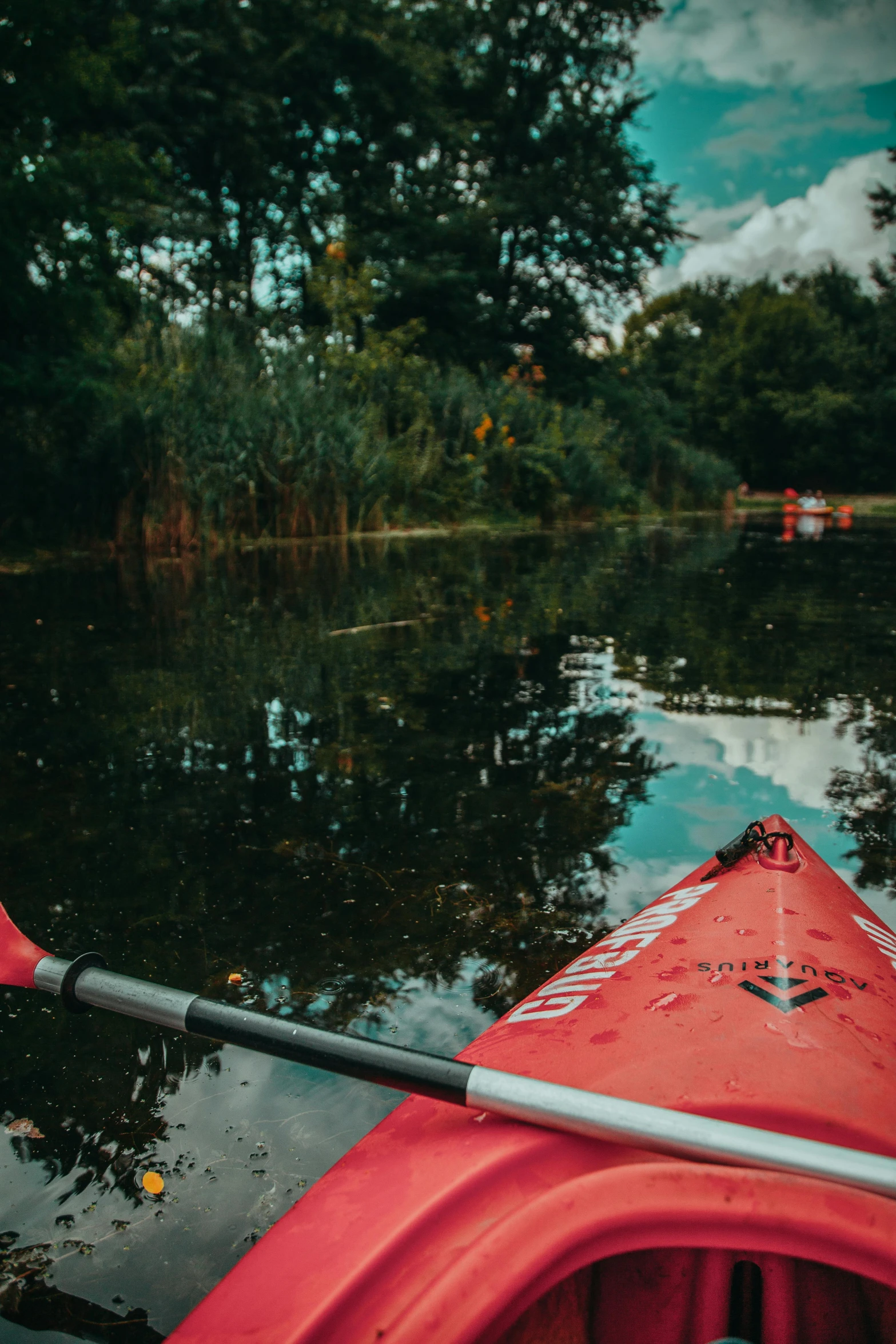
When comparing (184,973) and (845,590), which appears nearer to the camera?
(184,973)

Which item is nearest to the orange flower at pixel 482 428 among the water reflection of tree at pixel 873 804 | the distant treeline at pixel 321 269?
the distant treeline at pixel 321 269

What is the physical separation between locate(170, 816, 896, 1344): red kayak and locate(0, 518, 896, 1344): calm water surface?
0.42 metres

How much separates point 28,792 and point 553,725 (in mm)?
2054

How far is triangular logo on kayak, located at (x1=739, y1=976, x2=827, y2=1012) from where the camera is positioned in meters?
1.21

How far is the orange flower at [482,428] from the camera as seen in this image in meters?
15.7

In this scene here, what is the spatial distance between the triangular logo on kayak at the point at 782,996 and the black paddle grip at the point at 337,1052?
1.52 ft

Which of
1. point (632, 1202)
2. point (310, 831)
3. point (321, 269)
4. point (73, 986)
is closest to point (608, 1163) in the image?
point (632, 1202)

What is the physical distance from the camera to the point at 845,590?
803 cm

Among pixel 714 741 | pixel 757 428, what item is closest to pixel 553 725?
pixel 714 741

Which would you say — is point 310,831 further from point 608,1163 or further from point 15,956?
point 608,1163

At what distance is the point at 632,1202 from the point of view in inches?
34.2

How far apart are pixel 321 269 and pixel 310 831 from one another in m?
16.8

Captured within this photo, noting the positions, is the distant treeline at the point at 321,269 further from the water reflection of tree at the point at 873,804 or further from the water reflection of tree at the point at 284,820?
the water reflection of tree at the point at 873,804

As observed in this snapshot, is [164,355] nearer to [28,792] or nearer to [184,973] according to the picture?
[28,792]
